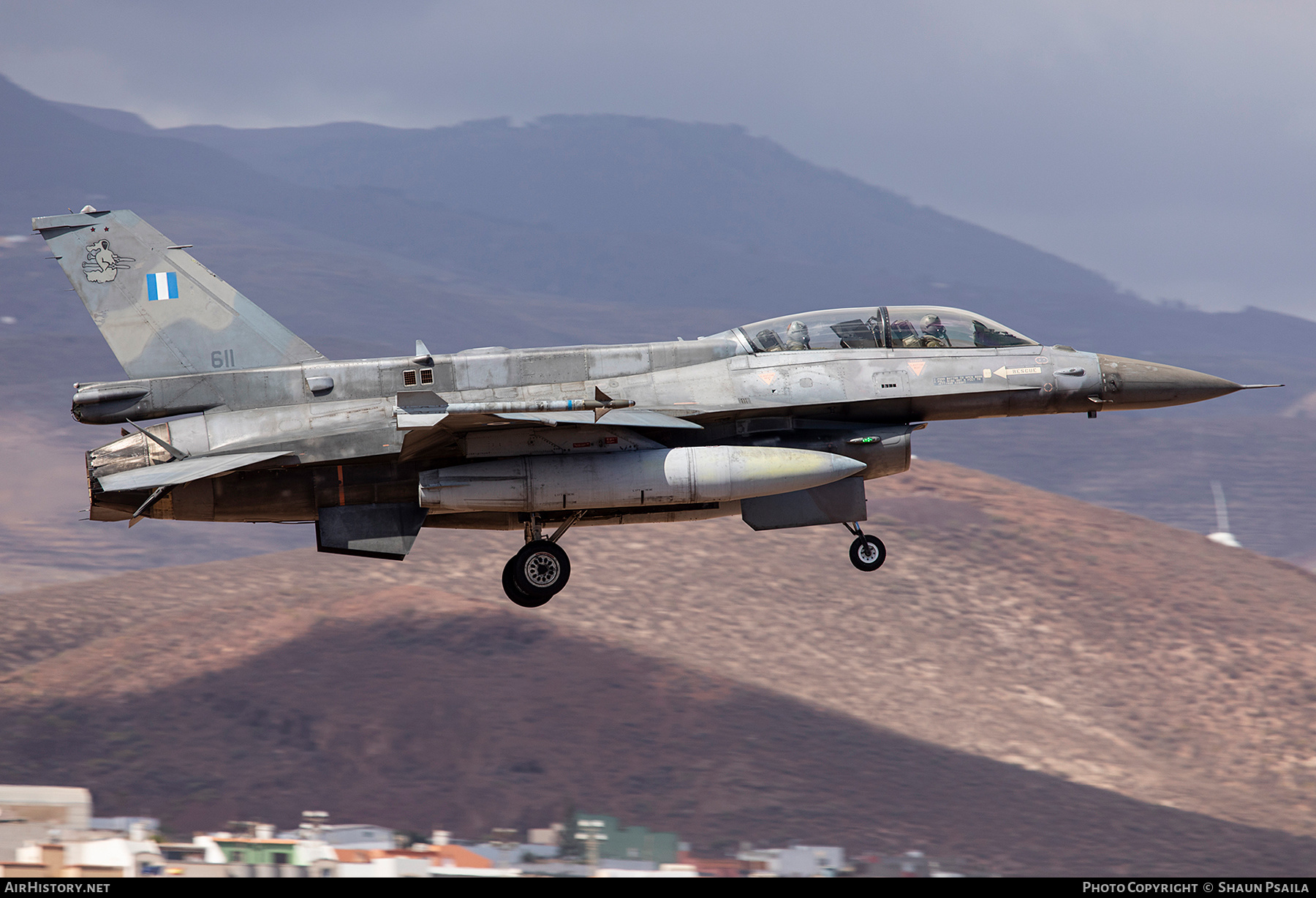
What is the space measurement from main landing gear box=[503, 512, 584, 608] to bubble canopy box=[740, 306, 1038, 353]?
4.17 m

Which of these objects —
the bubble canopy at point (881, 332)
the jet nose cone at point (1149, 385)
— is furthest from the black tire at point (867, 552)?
the jet nose cone at point (1149, 385)

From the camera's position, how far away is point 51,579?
145 meters

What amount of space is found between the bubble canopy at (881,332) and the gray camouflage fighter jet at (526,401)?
34mm

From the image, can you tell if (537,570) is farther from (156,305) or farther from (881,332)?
(156,305)

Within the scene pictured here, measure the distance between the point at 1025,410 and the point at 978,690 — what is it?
8102 cm

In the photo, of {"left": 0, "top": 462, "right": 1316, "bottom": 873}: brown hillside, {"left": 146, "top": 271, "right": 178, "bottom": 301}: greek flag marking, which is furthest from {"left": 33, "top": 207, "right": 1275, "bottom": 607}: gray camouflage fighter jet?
{"left": 0, "top": 462, "right": 1316, "bottom": 873}: brown hillside

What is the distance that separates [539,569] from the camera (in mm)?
19906


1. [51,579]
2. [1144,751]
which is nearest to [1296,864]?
[1144,751]

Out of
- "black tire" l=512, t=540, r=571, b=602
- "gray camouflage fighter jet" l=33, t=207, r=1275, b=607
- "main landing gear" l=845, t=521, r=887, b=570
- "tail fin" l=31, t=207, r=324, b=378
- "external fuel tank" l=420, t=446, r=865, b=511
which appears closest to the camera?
"external fuel tank" l=420, t=446, r=865, b=511

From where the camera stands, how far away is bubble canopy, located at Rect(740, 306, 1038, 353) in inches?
799

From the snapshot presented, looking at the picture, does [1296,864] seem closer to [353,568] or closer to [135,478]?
[353,568]

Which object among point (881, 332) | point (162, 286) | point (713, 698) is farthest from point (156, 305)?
point (713, 698)

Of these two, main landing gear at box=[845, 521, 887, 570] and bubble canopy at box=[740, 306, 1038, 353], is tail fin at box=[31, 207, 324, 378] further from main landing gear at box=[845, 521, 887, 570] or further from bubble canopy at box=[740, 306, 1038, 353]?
main landing gear at box=[845, 521, 887, 570]

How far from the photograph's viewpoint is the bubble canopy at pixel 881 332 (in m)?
20.3
